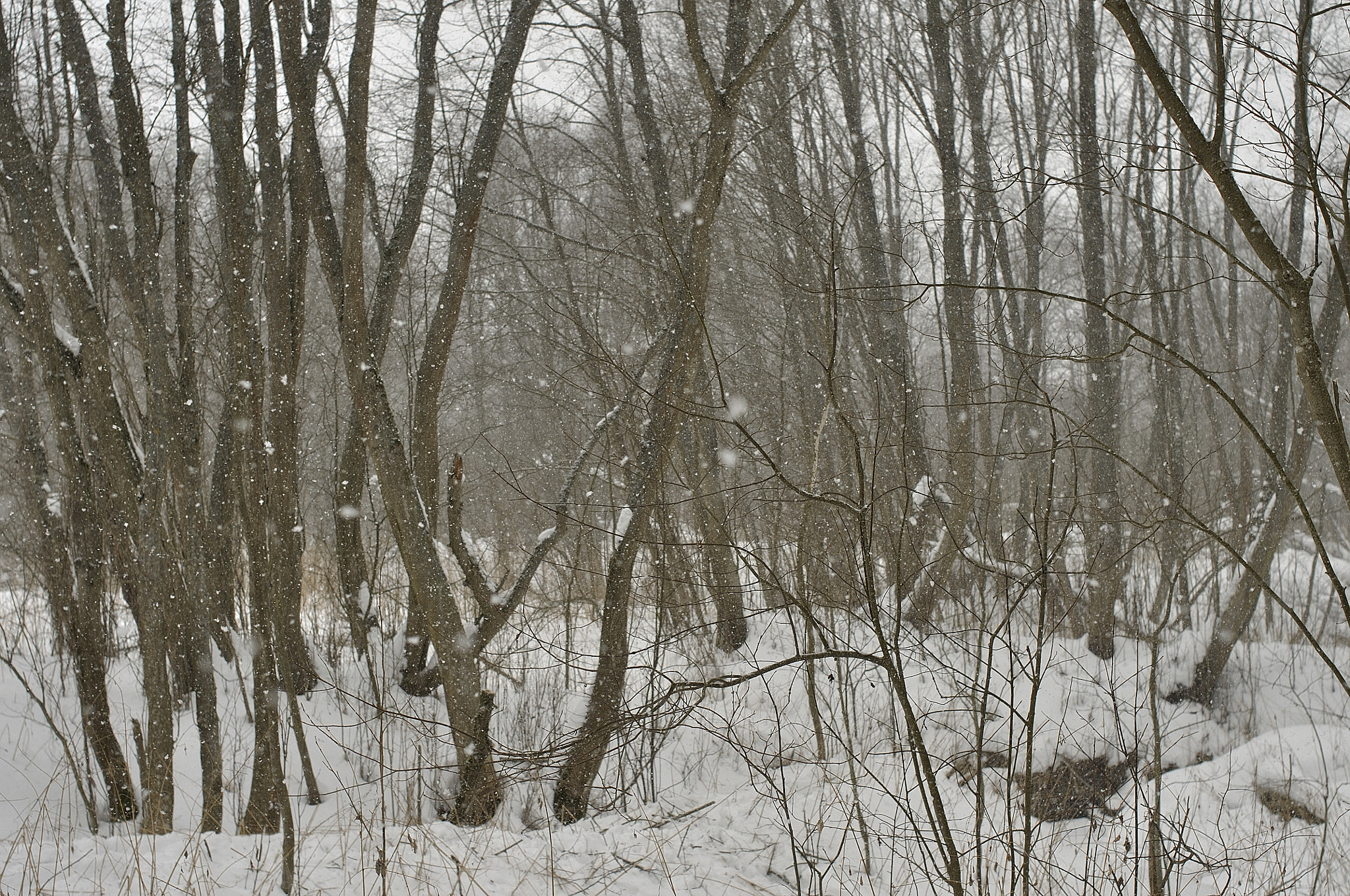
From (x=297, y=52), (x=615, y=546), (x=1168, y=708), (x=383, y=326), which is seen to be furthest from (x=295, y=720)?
(x=1168, y=708)

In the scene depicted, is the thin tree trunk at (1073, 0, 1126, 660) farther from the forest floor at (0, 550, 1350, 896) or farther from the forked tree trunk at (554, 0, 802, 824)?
the forked tree trunk at (554, 0, 802, 824)

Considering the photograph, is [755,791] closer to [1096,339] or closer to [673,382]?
[673,382]

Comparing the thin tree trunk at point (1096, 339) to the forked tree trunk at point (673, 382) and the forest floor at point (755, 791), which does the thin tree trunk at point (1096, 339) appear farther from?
the forked tree trunk at point (673, 382)

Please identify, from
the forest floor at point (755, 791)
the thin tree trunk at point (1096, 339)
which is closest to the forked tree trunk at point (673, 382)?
the forest floor at point (755, 791)

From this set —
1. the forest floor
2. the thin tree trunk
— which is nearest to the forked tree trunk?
the forest floor

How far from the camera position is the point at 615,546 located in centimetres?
373

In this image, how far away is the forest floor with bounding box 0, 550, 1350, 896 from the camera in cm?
273

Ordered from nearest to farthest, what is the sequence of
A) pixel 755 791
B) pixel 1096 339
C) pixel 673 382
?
pixel 755 791
pixel 673 382
pixel 1096 339

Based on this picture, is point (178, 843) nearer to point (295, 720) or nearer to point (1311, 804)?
point (295, 720)

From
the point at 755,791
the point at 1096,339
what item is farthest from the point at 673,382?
the point at 1096,339

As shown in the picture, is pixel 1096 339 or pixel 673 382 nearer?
pixel 673 382

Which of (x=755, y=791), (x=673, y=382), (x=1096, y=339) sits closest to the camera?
(x=755, y=791)

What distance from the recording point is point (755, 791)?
2.90m

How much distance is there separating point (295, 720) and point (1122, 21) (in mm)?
3279
